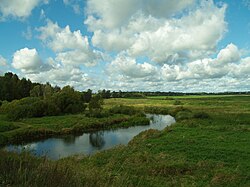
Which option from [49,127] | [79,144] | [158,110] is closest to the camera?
[79,144]

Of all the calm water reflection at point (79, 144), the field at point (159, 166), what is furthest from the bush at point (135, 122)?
the field at point (159, 166)

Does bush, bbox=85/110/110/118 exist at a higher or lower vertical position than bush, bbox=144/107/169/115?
higher

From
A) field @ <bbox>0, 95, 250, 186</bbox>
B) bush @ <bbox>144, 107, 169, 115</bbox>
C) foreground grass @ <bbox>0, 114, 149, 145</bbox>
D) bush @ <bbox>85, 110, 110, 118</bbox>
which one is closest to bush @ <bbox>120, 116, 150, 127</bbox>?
foreground grass @ <bbox>0, 114, 149, 145</bbox>

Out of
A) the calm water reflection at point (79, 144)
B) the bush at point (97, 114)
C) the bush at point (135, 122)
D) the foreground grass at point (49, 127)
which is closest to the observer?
the calm water reflection at point (79, 144)

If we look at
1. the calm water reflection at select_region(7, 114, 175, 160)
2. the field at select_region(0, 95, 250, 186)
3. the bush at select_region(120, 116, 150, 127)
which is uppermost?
the field at select_region(0, 95, 250, 186)

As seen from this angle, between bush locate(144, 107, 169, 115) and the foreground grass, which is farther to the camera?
bush locate(144, 107, 169, 115)

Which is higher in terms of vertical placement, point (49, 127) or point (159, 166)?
point (159, 166)

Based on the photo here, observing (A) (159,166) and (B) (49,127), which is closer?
(A) (159,166)

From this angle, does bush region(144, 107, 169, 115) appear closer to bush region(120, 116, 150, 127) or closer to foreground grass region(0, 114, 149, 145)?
bush region(120, 116, 150, 127)

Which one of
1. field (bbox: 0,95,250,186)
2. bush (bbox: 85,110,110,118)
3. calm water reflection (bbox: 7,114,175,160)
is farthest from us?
bush (bbox: 85,110,110,118)

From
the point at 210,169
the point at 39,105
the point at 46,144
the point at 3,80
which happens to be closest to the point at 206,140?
the point at 210,169

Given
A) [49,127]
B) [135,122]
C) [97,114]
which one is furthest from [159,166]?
[97,114]

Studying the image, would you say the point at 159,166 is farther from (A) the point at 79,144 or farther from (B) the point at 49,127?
(B) the point at 49,127

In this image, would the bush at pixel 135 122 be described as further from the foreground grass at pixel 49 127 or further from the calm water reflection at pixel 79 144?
the calm water reflection at pixel 79 144
